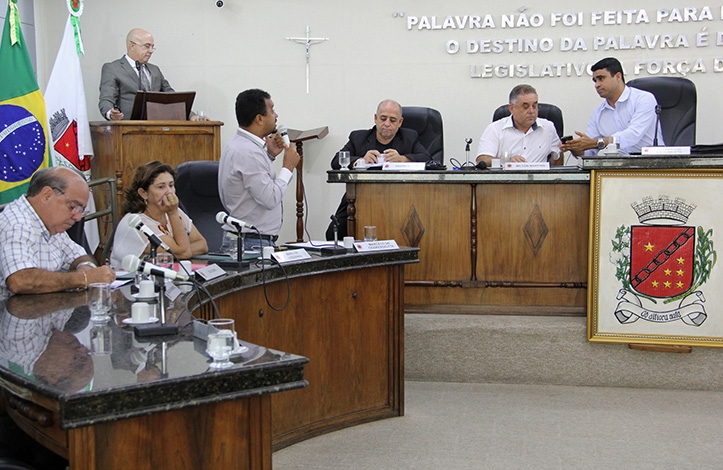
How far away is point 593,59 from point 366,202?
3030mm

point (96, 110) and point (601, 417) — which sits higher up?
point (96, 110)

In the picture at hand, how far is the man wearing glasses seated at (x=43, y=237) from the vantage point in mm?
2703

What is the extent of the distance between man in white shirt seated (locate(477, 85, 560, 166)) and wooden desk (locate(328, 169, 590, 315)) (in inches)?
40.0

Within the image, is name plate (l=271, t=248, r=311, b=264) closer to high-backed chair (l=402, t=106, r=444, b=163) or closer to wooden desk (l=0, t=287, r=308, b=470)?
wooden desk (l=0, t=287, r=308, b=470)

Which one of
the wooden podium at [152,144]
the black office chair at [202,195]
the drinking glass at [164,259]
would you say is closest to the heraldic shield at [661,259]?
the black office chair at [202,195]

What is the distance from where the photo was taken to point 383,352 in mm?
3674

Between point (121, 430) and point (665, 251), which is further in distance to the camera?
point (665, 251)

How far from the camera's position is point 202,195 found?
439 centimetres

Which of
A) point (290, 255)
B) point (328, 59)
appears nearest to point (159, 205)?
point (290, 255)

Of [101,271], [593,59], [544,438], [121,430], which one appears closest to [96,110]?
[593,59]

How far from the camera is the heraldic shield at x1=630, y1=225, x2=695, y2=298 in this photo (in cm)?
410

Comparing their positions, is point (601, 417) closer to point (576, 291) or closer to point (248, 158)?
point (576, 291)

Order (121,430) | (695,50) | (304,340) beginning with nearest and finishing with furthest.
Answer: (121,430)
(304,340)
(695,50)

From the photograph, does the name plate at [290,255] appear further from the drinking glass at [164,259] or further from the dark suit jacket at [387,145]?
the dark suit jacket at [387,145]
